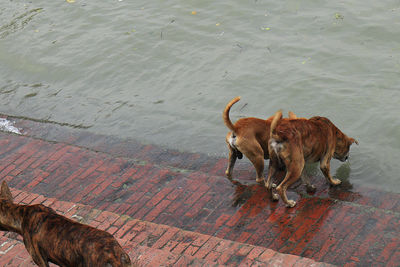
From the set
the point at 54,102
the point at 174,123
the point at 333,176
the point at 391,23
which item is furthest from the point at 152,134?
the point at 391,23

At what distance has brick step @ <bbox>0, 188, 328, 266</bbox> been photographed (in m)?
5.72

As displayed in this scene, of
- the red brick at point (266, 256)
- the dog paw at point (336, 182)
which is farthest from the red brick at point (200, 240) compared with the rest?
the dog paw at point (336, 182)

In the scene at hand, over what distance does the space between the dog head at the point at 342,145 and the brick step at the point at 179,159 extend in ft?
1.29

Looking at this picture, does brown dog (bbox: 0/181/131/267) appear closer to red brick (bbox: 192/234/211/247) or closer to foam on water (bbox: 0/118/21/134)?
red brick (bbox: 192/234/211/247)

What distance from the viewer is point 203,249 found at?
625 cm

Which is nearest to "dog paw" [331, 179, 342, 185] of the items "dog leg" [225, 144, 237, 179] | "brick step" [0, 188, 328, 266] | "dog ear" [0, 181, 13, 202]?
"dog leg" [225, 144, 237, 179]

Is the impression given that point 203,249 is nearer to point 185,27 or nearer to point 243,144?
point 243,144

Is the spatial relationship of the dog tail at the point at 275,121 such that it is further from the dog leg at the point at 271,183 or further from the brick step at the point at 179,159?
the brick step at the point at 179,159

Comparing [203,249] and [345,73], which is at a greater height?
[203,249]

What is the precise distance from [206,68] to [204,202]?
510 cm

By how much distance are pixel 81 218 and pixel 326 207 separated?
300 cm

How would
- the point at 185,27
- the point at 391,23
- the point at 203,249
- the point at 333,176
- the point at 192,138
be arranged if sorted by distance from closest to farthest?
the point at 203,249 → the point at 333,176 → the point at 192,138 → the point at 391,23 → the point at 185,27

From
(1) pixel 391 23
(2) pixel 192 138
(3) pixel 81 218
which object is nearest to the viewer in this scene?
(3) pixel 81 218

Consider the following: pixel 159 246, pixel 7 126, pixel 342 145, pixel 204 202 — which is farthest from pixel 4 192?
pixel 7 126
